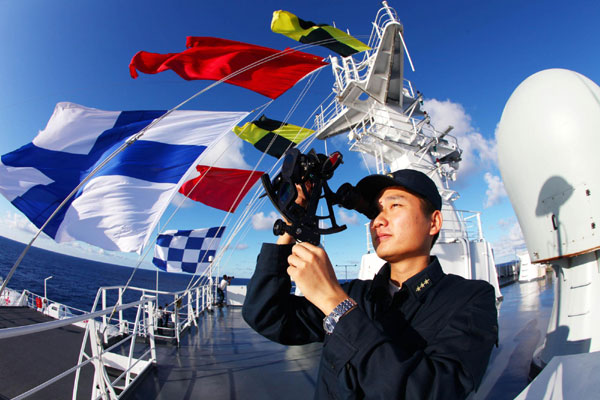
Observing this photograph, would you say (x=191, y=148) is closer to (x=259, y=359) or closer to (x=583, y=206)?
(x=259, y=359)

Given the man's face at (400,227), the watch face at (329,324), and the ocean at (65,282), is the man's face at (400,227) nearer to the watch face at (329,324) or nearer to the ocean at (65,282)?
the watch face at (329,324)

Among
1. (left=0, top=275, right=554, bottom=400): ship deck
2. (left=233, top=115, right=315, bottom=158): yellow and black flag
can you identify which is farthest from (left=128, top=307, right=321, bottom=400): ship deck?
(left=233, top=115, right=315, bottom=158): yellow and black flag

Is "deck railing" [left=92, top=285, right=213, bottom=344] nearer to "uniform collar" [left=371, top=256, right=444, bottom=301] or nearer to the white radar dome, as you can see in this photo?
"uniform collar" [left=371, top=256, right=444, bottom=301]

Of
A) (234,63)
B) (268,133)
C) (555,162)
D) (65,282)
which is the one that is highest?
(234,63)

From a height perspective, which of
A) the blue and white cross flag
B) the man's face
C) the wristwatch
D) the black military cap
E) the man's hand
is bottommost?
the wristwatch

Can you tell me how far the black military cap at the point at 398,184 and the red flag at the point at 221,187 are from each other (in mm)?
5852

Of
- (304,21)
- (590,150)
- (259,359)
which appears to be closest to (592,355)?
(590,150)

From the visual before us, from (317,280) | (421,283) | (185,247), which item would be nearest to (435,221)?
(421,283)

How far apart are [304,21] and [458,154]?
271 inches

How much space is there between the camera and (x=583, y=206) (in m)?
2.23

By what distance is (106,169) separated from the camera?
4.53 meters

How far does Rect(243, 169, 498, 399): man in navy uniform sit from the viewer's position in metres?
0.72

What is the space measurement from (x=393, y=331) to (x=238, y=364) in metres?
4.17

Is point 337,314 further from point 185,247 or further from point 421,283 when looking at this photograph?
point 185,247
